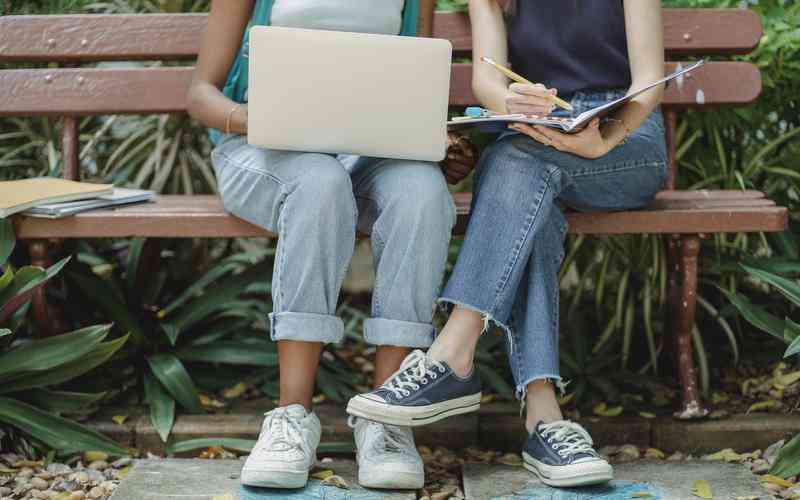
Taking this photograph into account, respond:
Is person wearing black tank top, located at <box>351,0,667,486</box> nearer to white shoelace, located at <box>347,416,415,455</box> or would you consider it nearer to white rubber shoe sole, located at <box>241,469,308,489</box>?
white shoelace, located at <box>347,416,415,455</box>

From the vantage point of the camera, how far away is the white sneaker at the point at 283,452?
7.14ft

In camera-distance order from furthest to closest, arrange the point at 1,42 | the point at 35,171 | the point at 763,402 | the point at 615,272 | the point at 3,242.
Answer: the point at 35,171, the point at 615,272, the point at 1,42, the point at 763,402, the point at 3,242

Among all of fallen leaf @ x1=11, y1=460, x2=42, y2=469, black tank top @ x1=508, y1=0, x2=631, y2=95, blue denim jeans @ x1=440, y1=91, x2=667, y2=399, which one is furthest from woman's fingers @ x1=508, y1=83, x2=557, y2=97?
fallen leaf @ x1=11, y1=460, x2=42, y2=469

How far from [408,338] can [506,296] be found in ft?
0.80

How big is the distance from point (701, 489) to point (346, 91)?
1200 millimetres

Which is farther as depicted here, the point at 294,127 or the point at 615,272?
the point at 615,272

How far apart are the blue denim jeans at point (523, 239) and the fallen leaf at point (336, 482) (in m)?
0.46

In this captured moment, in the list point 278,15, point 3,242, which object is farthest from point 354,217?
point 3,242

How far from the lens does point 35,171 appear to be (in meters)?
3.65

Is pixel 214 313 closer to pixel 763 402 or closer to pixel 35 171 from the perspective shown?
pixel 35 171

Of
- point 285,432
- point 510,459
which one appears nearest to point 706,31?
point 510,459

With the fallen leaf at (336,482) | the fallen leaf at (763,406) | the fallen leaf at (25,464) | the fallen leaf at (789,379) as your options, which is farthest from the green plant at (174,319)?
the fallen leaf at (789,379)

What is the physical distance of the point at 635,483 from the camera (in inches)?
91.0

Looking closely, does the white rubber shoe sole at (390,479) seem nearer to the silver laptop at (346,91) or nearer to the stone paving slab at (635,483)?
the stone paving slab at (635,483)
